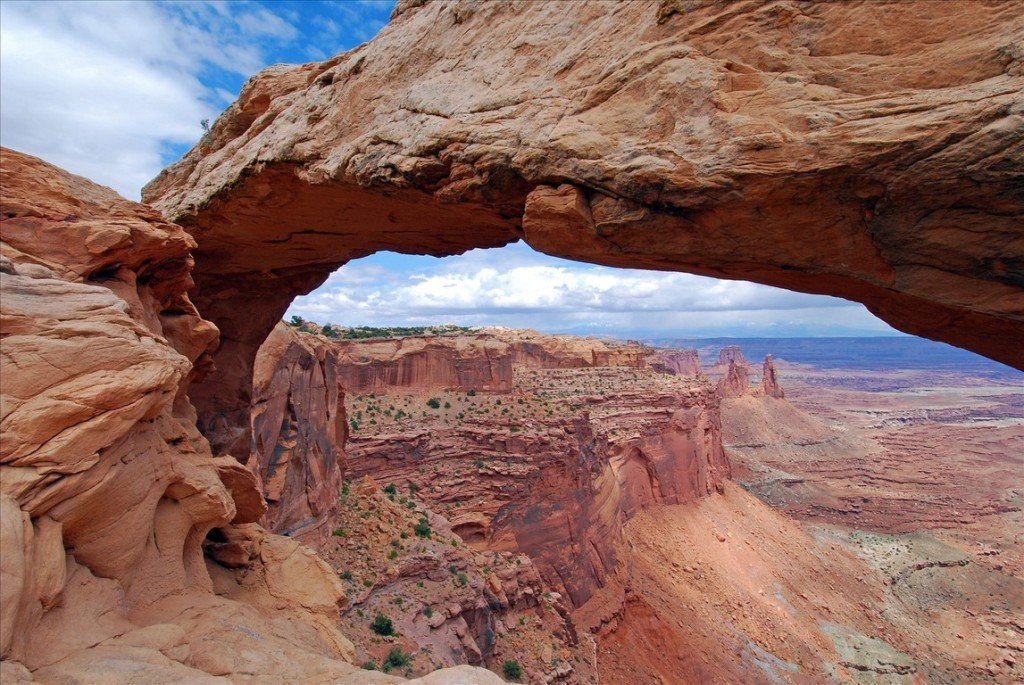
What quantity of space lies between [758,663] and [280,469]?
2112 cm

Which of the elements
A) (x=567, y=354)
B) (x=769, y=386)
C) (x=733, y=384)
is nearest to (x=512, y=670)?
(x=567, y=354)

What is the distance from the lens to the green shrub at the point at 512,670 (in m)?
15.8

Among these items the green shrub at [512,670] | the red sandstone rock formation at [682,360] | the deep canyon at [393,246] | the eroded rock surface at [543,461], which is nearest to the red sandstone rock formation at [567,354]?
the eroded rock surface at [543,461]

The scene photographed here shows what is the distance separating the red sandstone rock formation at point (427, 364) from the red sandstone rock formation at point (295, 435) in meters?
19.1

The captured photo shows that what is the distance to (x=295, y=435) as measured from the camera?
655 inches

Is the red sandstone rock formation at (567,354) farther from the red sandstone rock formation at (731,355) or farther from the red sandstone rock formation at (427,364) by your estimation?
the red sandstone rock formation at (731,355)

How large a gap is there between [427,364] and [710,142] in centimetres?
3478

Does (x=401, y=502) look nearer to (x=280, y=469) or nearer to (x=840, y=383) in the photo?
(x=280, y=469)

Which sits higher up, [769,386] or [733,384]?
[733,384]

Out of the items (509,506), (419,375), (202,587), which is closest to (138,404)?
(202,587)

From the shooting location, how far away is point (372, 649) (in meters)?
13.4

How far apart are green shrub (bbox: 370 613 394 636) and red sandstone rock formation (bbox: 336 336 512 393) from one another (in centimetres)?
2472

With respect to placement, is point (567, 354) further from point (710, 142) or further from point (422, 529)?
point (710, 142)

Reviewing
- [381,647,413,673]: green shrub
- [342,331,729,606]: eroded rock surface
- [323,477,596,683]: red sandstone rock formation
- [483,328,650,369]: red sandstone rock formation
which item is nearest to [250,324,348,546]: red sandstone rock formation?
[323,477,596,683]: red sandstone rock formation
